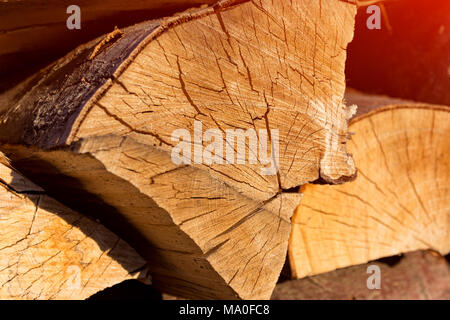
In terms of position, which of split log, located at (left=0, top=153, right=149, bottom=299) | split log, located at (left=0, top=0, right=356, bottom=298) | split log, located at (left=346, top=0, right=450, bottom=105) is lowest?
split log, located at (left=0, top=153, right=149, bottom=299)

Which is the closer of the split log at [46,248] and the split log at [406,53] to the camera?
the split log at [46,248]

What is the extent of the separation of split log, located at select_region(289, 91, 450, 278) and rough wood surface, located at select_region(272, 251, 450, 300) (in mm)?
103

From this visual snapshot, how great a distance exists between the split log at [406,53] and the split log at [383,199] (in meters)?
0.60

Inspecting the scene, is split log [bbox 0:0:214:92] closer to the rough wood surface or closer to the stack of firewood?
the stack of firewood

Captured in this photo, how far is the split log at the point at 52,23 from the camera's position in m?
1.69

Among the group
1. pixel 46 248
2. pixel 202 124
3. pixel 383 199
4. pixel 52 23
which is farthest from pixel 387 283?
pixel 52 23

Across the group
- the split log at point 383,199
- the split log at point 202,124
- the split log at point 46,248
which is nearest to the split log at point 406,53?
the split log at point 383,199

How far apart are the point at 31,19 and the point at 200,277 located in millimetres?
1244

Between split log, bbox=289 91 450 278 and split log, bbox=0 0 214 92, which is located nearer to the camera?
split log, bbox=0 0 214 92

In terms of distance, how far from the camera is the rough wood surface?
2287 millimetres

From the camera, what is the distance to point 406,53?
2.98 meters

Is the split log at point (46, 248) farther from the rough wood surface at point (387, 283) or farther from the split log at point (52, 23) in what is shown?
the rough wood surface at point (387, 283)

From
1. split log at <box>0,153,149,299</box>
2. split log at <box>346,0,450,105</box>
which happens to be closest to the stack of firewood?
split log at <box>0,153,149,299</box>
